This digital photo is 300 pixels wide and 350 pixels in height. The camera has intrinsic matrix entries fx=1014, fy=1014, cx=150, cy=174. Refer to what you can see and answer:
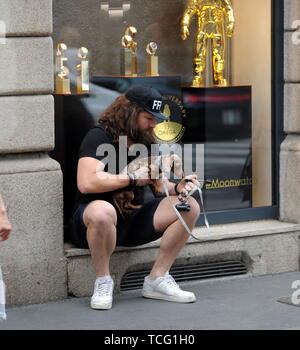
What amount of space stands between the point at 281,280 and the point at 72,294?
5.55ft

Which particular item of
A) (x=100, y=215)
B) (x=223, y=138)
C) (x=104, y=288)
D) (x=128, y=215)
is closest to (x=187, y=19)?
(x=223, y=138)

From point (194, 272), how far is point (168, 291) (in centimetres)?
73

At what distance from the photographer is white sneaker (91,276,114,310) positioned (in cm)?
684

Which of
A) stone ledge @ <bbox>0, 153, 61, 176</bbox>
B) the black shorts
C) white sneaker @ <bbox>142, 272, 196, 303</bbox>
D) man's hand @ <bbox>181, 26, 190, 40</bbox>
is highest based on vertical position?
man's hand @ <bbox>181, 26, 190, 40</bbox>

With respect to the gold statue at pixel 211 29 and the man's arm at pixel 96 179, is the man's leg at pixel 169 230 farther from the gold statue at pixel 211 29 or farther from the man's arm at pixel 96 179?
the gold statue at pixel 211 29

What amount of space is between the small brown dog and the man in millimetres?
39

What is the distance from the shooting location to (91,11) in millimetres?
7777

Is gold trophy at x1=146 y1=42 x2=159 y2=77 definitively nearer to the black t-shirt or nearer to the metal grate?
the black t-shirt

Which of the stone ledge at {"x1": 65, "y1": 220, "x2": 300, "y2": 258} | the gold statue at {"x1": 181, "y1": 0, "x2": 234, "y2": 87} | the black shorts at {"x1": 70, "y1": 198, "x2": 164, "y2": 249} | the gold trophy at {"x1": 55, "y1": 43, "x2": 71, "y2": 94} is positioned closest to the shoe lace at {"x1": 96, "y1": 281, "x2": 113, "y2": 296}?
the black shorts at {"x1": 70, "y1": 198, "x2": 164, "y2": 249}

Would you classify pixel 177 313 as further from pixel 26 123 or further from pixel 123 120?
pixel 26 123

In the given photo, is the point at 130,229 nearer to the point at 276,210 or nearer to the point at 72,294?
the point at 72,294

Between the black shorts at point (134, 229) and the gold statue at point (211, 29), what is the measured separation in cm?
154

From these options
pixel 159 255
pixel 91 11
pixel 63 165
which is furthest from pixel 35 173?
pixel 91 11
